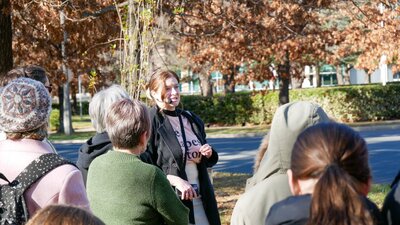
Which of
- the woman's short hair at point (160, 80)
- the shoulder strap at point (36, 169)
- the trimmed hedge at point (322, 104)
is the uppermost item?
the woman's short hair at point (160, 80)

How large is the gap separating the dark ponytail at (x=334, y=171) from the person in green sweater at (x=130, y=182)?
4.23 ft

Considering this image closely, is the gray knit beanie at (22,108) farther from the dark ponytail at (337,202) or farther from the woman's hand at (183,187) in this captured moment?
the woman's hand at (183,187)

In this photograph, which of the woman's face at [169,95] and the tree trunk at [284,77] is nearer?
the woman's face at [169,95]

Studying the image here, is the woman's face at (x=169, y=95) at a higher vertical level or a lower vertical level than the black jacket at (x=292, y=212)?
higher

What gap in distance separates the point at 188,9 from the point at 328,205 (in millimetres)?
12147

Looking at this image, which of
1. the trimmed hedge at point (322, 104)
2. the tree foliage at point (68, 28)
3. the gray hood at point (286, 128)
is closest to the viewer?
the gray hood at point (286, 128)

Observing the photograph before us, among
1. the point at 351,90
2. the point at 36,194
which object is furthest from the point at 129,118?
the point at 351,90

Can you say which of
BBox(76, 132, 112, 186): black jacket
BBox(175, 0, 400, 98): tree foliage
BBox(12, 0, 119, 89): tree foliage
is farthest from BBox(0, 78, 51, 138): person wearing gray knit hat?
BBox(175, 0, 400, 98): tree foliage

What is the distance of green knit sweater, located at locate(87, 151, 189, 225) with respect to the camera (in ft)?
12.8

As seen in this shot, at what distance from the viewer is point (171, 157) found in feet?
17.9

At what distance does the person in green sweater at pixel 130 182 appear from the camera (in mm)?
3920

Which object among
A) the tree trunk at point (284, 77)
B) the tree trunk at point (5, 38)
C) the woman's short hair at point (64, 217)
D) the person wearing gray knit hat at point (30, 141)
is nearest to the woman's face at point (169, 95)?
the person wearing gray knit hat at point (30, 141)

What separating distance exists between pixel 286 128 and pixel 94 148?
203cm

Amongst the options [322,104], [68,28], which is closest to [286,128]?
[68,28]
